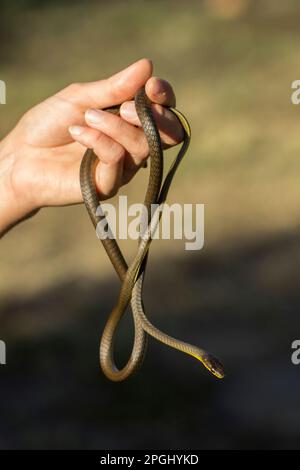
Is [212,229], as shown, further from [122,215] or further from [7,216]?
[7,216]

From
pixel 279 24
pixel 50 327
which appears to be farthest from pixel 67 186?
pixel 279 24

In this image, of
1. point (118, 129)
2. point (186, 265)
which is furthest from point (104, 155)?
point (186, 265)

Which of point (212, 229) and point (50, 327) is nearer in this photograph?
point (50, 327)

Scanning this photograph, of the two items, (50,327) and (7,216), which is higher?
(50,327)

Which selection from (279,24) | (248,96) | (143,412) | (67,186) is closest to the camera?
(67,186)

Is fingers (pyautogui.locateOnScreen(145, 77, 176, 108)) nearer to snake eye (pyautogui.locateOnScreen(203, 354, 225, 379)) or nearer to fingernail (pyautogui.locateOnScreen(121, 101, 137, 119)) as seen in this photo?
fingernail (pyautogui.locateOnScreen(121, 101, 137, 119))

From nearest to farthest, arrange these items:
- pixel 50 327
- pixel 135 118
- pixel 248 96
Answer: pixel 135 118
pixel 50 327
pixel 248 96

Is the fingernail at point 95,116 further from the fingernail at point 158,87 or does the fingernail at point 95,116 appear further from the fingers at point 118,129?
the fingernail at point 158,87

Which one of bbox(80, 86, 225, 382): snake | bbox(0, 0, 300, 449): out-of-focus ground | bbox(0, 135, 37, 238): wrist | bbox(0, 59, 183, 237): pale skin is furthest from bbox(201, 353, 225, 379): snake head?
bbox(0, 0, 300, 449): out-of-focus ground
